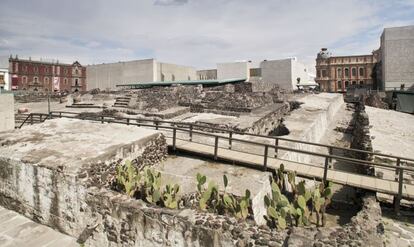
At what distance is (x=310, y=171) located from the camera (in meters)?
7.48

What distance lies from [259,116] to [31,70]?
63.8m

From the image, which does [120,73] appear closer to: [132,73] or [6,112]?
[132,73]

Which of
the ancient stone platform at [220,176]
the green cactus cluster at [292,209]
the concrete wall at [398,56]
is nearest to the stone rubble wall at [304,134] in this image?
the ancient stone platform at [220,176]

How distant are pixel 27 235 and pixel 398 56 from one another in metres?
48.9

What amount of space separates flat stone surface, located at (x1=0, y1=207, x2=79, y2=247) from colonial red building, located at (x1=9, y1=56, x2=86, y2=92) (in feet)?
181

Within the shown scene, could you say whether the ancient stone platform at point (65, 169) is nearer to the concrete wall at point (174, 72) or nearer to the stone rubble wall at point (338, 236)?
the stone rubble wall at point (338, 236)

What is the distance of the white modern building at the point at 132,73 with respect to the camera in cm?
4425

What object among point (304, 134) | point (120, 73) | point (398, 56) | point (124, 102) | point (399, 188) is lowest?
point (399, 188)

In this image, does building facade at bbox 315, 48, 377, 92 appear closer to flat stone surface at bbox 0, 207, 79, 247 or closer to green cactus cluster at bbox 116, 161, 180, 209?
green cactus cluster at bbox 116, 161, 180, 209

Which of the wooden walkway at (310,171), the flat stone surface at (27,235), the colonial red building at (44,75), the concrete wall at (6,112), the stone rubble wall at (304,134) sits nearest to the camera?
the flat stone surface at (27,235)

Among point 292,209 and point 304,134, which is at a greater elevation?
point 304,134

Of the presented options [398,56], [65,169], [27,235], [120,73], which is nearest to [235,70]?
[120,73]

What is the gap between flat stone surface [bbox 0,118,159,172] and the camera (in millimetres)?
6883

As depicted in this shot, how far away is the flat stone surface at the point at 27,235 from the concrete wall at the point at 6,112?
7.54 meters
